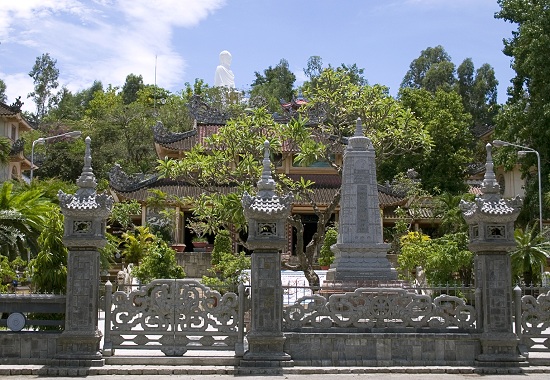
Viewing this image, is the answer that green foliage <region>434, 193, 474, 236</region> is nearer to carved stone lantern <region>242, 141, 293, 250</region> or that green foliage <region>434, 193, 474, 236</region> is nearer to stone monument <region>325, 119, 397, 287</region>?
stone monument <region>325, 119, 397, 287</region>

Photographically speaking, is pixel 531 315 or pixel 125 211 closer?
pixel 531 315

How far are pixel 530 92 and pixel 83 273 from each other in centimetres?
2730

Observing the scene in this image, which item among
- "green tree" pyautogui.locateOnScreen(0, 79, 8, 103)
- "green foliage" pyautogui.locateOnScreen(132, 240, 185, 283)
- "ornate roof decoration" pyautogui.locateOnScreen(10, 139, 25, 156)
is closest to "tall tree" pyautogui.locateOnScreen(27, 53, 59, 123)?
"green tree" pyautogui.locateOnScreen(0, 79, 8, 103)

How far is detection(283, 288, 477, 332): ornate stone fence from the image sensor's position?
13375mm

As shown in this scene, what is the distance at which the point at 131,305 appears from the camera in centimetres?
1327

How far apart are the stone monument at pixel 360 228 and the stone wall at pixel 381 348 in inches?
156

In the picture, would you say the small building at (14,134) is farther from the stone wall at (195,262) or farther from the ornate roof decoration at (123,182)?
the stone wall at (195,262)

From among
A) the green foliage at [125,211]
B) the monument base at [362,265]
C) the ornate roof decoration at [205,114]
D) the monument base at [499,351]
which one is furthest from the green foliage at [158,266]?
the ornate roof decoration at [205,114]

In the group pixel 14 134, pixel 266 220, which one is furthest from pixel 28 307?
pixel 14 134

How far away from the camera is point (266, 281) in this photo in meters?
13.2

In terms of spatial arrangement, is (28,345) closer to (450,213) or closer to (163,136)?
(450,213)

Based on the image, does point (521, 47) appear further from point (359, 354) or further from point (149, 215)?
point (359, 354)

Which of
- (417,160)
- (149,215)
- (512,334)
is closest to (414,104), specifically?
(417,160)

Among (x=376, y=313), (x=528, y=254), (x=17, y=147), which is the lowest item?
(x=376, y=313)
